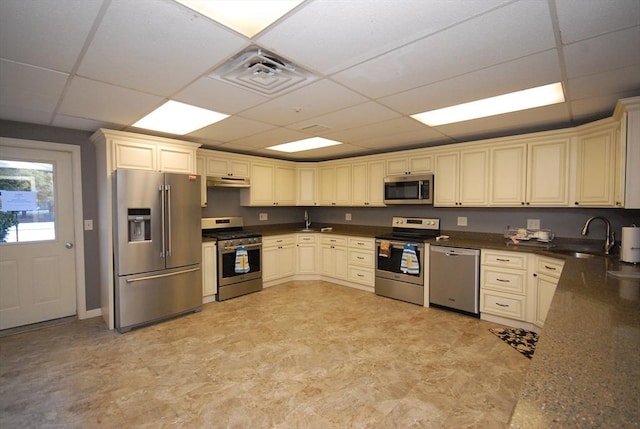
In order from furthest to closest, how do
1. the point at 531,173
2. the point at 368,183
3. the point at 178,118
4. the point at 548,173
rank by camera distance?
1. the point at 368,183
2. the point at 531,173
3. the point at 548,173
4. the point at 178,118

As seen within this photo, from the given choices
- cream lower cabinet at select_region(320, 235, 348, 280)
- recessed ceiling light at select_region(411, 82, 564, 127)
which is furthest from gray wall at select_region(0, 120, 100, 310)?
recessed ceiling light at select_region(411, 82, 564, 127)

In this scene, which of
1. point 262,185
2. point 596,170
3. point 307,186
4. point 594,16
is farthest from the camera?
point 307,186

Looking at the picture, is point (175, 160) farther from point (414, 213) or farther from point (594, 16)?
point (594, 16)

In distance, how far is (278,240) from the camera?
5137 millimetres

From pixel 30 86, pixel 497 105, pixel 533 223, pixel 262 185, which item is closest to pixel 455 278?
pixel 533 223

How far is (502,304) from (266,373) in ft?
9.00

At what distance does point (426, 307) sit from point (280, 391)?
2.48m

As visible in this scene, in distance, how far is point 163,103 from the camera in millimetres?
2645

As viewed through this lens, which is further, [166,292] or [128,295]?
[166,292]

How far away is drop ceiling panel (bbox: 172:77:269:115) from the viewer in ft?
7.45

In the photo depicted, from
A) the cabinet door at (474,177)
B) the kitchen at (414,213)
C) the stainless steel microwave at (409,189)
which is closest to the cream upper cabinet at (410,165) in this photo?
the stainless steel microwave at (409,189)

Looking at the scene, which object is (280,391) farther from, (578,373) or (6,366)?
(6,366)

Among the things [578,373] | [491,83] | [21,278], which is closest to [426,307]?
[491,83]

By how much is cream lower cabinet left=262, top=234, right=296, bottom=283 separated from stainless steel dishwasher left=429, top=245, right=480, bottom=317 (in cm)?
240
